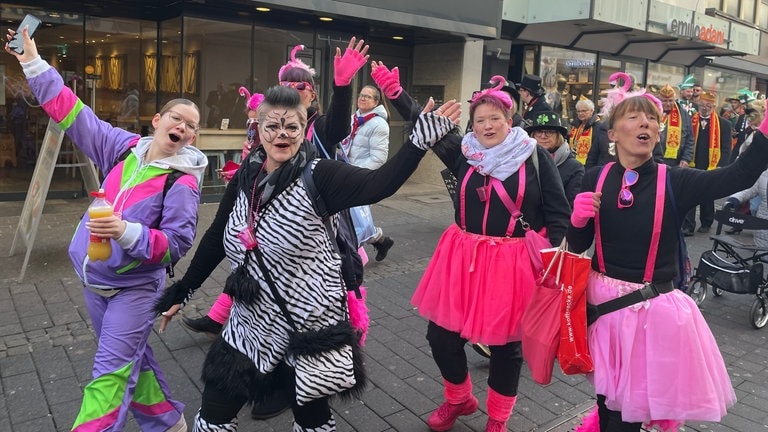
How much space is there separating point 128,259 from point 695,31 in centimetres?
1587

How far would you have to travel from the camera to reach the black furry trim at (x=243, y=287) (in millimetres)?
2531

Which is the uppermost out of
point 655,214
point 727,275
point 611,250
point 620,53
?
point 620,53

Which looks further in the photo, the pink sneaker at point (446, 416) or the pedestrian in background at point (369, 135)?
the pedestrian in background at point (369, 135)

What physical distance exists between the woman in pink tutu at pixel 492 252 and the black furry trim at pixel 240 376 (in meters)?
1.09

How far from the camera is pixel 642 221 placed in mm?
2795

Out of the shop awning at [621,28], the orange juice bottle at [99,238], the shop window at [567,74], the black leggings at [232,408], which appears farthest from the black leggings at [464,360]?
the shop window at [567,74]

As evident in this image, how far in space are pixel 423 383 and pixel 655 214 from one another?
2.05m

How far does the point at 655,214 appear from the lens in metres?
2.78

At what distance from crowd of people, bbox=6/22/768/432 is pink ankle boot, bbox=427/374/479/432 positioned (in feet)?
0.04

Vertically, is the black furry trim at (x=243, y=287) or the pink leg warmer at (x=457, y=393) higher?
the black furry trim at (x=243, y=287)

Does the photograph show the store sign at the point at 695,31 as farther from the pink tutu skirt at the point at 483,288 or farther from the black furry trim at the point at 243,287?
the black furry trim at the point at 243,287

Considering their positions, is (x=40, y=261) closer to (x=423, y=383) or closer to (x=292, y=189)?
(x=423, y=383)

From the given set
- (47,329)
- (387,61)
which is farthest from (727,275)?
(387,61)

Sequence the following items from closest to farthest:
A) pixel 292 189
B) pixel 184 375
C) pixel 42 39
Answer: pixel 292 189
pixel 184 375
pixel 42 39
